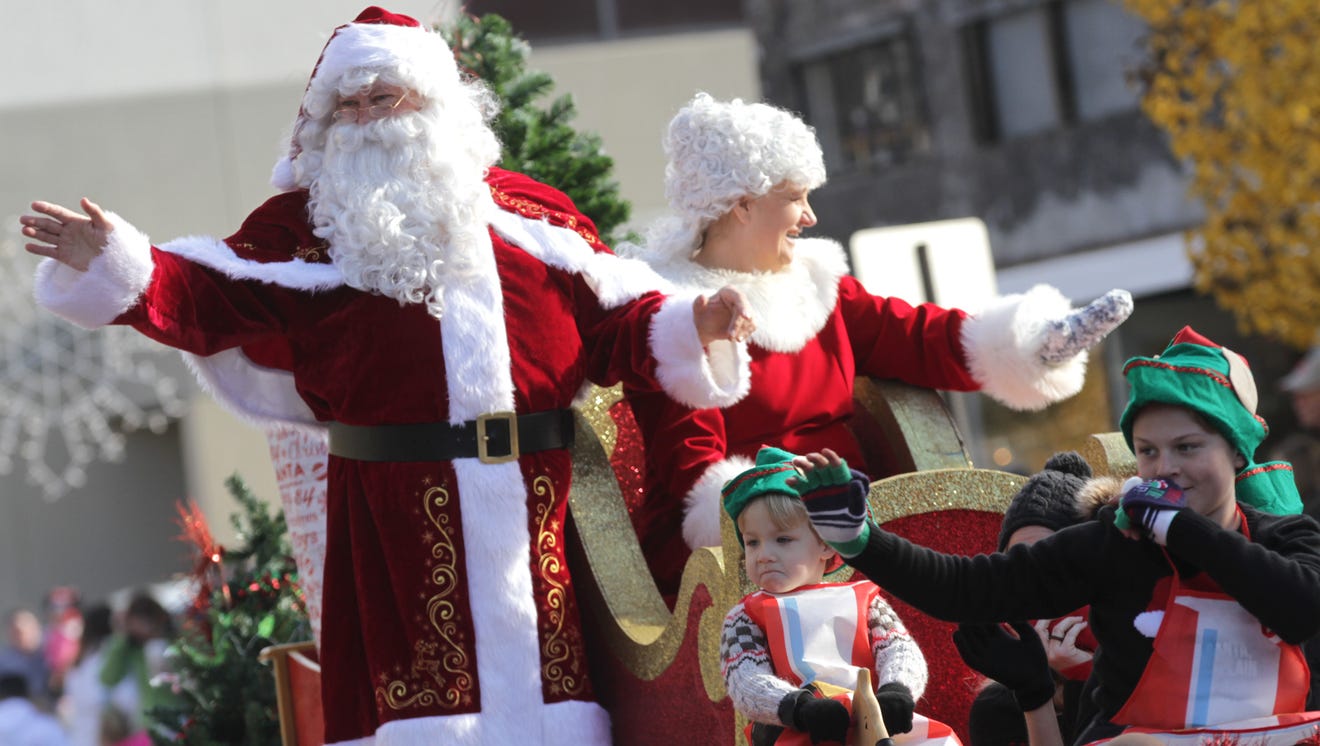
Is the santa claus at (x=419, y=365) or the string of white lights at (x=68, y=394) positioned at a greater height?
the string of white lights at (x=68, y=394)

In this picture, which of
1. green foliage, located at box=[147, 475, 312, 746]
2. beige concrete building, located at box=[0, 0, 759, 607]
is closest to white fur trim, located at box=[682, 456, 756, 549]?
green foliage, located at box=[147, 475, 312, 746]

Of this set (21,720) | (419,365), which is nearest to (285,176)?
(419,365)

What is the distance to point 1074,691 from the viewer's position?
136 inches

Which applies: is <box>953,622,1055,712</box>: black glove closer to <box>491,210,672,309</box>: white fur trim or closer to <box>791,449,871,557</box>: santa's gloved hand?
<box>791,449,871,557</box>: santa's gloved hand

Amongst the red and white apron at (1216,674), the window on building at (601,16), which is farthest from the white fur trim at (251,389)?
the window on building at (601,16)

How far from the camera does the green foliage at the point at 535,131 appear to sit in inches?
211

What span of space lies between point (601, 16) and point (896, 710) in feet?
48.2

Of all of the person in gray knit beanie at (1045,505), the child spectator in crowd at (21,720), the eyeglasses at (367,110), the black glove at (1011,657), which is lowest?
the child spectator in crowd at (21,720)

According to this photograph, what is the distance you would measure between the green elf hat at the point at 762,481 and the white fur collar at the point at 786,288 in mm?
1095

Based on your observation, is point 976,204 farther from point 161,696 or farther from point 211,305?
point 211,305

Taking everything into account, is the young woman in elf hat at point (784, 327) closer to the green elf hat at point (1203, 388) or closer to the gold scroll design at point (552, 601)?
the gold scroll design at point (552, 601)

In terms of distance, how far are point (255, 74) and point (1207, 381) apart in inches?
479

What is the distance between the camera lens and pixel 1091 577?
116 inches

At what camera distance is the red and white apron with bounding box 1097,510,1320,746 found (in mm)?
2820
